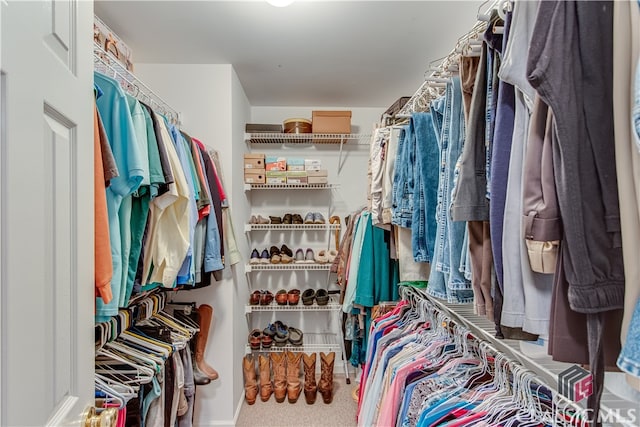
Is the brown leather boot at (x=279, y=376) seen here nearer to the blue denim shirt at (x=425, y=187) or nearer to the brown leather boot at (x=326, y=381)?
the brown leather boot at (x=326, y=381)

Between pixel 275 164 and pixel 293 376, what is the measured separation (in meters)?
1.62

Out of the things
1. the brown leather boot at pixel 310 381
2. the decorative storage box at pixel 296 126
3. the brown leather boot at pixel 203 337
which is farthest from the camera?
the decorative storage box at pixel 296 126

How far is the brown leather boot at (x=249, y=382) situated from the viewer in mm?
2459

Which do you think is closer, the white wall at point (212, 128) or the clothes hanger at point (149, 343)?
the clothes hanger at point (149, 343)

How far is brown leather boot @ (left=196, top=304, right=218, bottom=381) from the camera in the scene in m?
2.10

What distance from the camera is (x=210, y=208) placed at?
1784 millimetres

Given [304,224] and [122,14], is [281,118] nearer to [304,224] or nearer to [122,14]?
[304,224]

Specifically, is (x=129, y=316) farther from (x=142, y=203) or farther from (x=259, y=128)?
(x=259, y=128)

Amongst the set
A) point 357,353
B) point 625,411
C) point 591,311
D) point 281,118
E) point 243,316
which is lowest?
point 357,353

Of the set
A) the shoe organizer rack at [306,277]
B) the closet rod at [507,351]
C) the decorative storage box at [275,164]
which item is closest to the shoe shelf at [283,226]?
the shoe organizer rack at [306,277]

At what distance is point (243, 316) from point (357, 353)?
914mm

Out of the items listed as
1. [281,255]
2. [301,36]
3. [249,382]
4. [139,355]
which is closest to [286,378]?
[249,382]

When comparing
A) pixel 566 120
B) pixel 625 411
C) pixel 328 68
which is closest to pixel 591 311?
pixel 566 120

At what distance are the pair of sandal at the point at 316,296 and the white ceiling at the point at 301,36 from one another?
1633 millimetres
